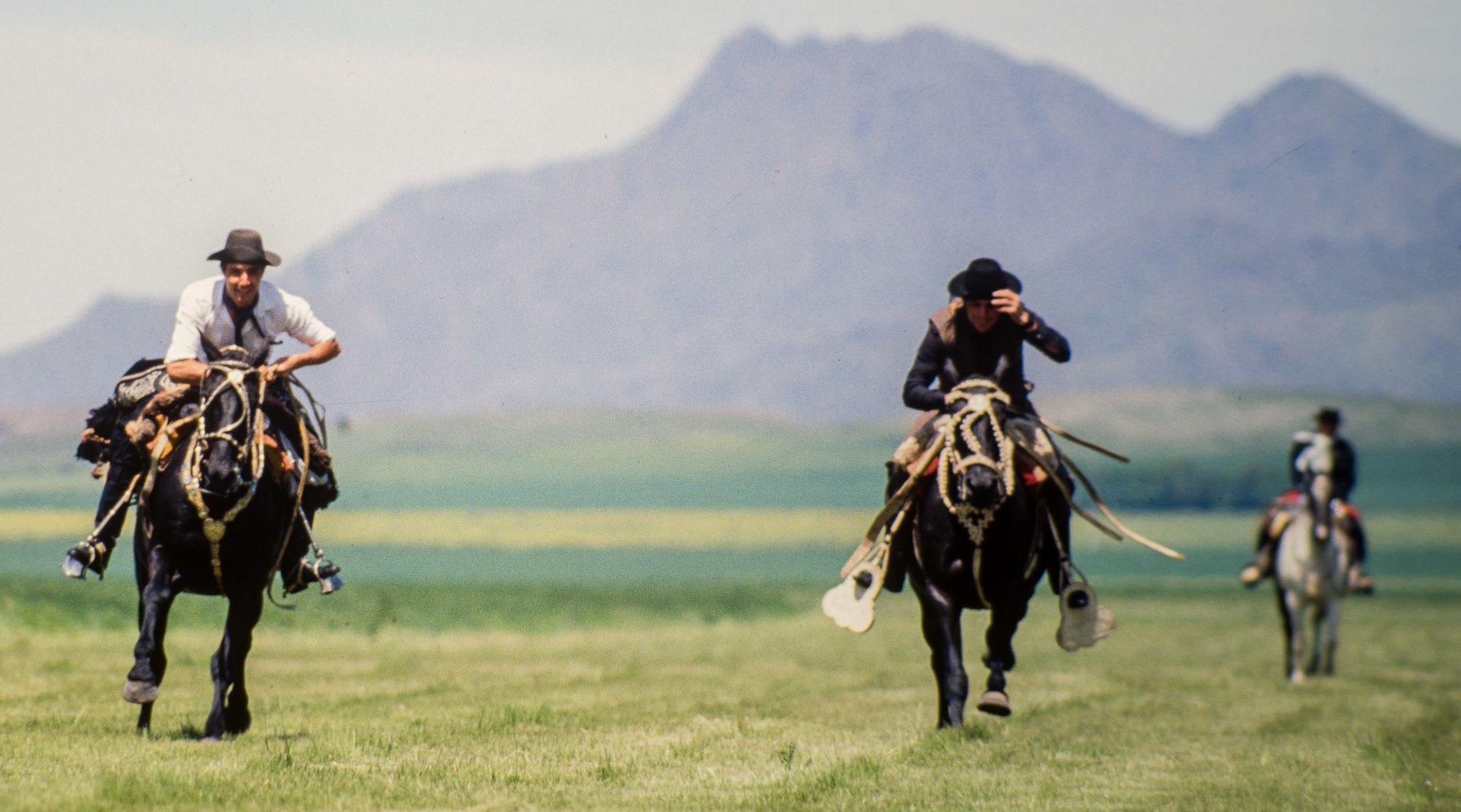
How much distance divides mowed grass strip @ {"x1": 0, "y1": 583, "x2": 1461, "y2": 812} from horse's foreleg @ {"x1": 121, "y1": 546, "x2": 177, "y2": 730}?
35 centimetres

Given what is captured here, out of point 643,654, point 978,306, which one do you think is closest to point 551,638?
point 643,654

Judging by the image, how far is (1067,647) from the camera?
12.6 m

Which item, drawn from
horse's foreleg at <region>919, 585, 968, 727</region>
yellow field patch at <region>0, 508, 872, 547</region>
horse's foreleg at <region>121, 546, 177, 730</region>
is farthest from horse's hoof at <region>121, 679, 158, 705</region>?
yellow field patch at <region>0, 508, 872, 547</region>

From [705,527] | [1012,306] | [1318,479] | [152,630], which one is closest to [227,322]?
[152,630]

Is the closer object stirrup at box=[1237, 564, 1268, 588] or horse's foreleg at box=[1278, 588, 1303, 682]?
horse's foreleg at box=[1278, 588, 1303, 682]

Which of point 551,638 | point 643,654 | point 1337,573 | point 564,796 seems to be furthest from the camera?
point 551,638

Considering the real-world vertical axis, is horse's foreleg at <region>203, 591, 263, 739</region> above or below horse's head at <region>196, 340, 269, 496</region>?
below

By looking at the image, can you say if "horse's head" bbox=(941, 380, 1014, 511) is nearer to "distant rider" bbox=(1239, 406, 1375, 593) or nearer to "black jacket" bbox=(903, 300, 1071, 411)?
"black jacket" bbox=(903, 300, 1071, 411)

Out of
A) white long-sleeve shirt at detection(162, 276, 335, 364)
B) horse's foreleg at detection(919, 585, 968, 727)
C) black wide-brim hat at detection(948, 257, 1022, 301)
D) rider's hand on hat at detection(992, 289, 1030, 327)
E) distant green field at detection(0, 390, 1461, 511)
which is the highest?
distant green field at detection(0, 390, 1461, 511)

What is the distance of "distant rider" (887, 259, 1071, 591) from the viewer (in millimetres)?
12359

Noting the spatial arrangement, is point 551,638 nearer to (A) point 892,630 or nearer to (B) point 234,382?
(A) point 892,630

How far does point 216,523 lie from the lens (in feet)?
37.0

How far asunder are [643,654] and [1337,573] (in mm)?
9255

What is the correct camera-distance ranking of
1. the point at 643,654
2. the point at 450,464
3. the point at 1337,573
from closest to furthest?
the point at 1337,573 → the point at 643,654 → the point at 450,464
